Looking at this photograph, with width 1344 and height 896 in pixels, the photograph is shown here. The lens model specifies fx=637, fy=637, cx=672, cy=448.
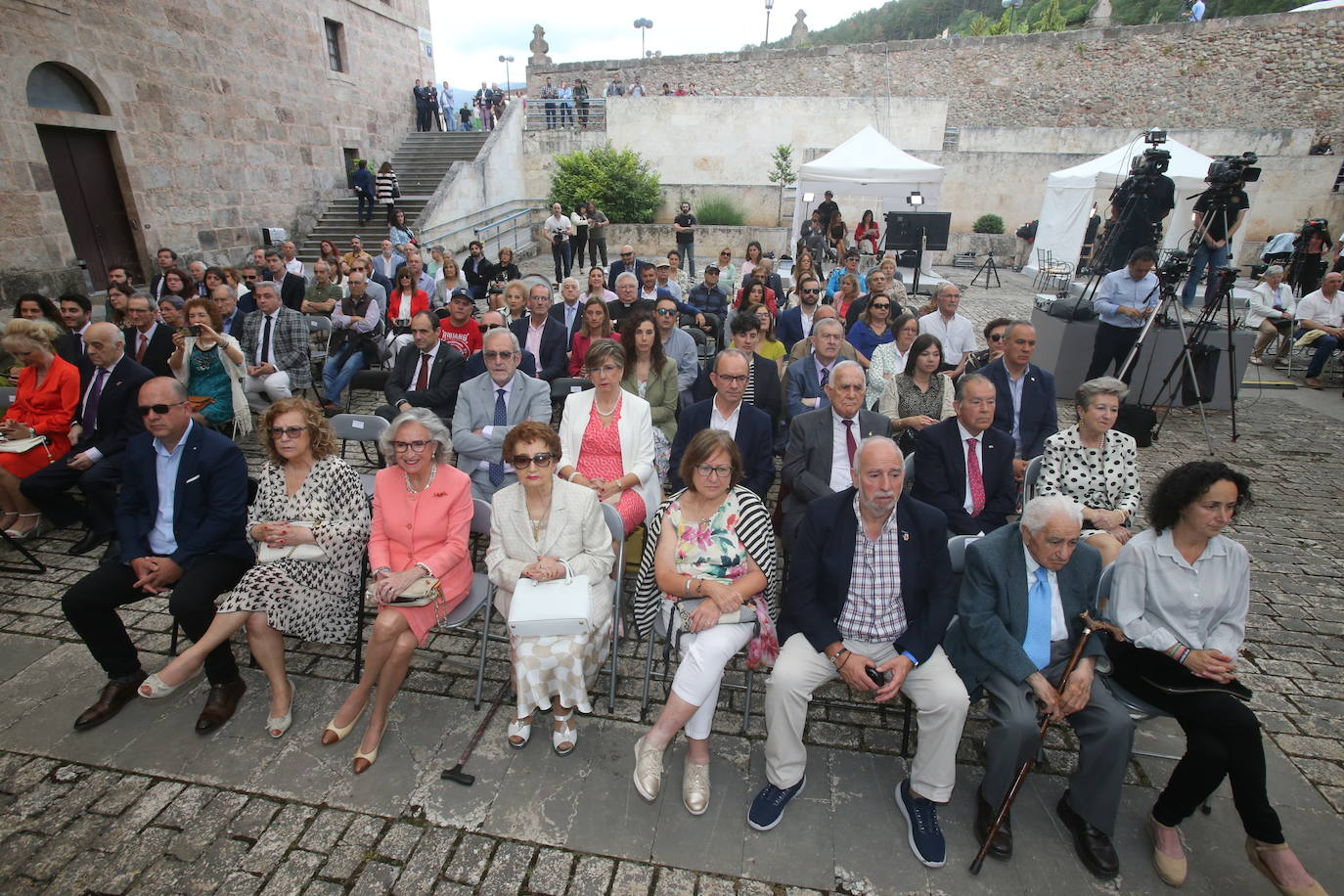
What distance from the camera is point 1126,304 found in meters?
7.21

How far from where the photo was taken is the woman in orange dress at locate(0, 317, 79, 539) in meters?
4.65

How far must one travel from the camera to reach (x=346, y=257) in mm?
11219

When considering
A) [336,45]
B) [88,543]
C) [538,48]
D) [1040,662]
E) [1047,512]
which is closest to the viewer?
[1047,512]

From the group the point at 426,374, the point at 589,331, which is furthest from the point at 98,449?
the point at 589,331

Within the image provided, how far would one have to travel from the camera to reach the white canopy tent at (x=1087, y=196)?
12938mm

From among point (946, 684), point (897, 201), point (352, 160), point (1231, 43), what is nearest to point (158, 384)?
point (946, 684)

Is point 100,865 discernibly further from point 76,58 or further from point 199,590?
point 76,58

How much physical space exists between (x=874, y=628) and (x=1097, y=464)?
197 centimetres

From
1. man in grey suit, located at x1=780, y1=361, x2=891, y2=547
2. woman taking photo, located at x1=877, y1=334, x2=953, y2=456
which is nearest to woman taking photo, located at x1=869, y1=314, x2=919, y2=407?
woman taking photo, located at x1=877, y1=334, x2=953, y2=456

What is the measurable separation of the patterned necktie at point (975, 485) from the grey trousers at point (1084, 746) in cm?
126

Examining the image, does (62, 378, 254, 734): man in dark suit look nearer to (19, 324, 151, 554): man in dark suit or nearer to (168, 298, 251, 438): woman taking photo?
(19, 324, 151, 554): man in dark suit

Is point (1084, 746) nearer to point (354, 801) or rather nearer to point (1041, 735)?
point (1041, 735)

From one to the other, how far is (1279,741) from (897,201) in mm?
17598

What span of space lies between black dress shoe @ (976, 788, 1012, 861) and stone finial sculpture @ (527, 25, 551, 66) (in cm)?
3726
